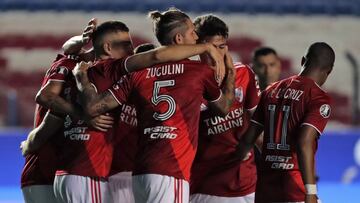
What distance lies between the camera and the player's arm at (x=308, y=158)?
485cm

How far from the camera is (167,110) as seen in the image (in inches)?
192

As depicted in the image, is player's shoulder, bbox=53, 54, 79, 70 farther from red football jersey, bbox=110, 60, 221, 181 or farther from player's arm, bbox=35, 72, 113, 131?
red football jersey, bbox=110, 60, 221, 181

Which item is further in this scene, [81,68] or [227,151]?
[227,151]

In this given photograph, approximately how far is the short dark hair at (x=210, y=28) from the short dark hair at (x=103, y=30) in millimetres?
Result: 546

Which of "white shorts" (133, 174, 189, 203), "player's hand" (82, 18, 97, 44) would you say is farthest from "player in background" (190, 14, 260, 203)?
"white shorts" (133, 174, 189, 203)

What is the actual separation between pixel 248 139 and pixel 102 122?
100 centimetres

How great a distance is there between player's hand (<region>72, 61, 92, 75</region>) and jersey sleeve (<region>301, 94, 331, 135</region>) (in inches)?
53.0

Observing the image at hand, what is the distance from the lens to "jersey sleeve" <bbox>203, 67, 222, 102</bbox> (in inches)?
197

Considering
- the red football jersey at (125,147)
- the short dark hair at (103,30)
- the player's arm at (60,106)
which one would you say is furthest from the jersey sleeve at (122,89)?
the red football jersey at (125,147)

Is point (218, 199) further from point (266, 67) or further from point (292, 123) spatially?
point (266, 67)

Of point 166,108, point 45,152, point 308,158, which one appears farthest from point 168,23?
point 45,152

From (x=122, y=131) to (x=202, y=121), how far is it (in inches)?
22.0

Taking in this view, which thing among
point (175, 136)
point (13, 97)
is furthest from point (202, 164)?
point (13, 97)

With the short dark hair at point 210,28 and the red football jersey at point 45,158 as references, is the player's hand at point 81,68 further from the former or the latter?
the short dark hair at point 210,28
